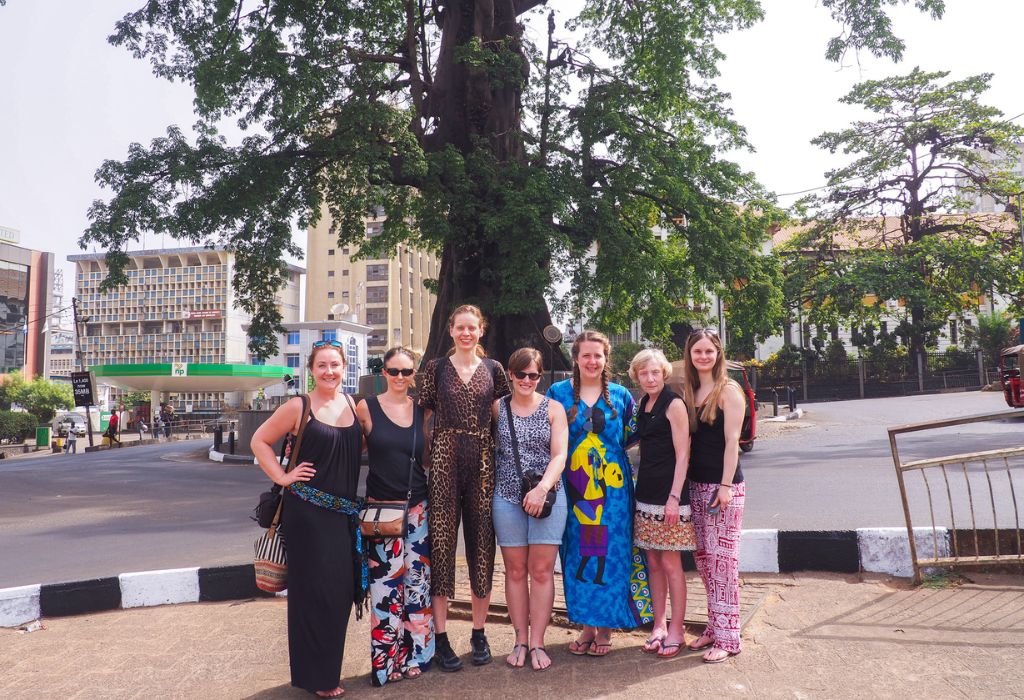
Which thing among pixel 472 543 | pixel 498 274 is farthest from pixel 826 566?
pixel 498 274

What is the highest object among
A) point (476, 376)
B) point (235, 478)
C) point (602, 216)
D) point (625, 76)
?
point (625, 76)

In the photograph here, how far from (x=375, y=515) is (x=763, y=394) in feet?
105

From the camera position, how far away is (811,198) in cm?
3184

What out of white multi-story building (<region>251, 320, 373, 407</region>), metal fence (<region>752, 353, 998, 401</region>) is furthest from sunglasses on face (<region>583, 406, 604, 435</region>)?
white multi-story building (<region>251, 320, 373, 407</region>)

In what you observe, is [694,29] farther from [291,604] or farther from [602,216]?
[291,604]

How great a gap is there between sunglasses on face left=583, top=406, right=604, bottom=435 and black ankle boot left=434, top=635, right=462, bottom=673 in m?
1.33

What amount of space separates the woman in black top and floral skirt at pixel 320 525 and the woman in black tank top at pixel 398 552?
0.36ft

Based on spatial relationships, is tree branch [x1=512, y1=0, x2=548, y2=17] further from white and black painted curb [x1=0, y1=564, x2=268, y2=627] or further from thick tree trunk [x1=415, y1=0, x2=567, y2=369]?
white and black painted curb [x1=0, y1=564, x2=268, y2=627]

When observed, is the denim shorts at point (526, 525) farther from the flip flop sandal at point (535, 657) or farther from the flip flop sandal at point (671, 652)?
the flip flop sandal at point (671, 652)

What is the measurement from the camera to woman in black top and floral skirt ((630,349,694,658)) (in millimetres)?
3758

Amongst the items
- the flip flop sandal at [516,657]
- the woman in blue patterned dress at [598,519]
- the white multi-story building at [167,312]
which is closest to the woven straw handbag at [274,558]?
the flip flop sandal at [516,657]

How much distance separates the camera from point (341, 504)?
3.52 m

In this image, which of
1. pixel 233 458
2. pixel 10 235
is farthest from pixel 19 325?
pixel 233 458

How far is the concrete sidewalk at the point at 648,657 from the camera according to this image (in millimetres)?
3279
